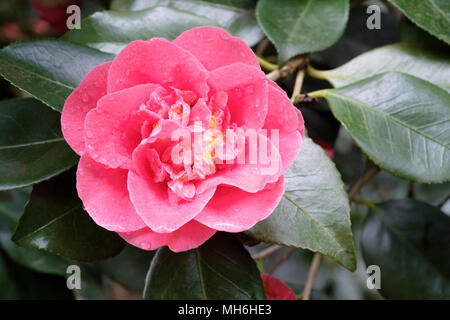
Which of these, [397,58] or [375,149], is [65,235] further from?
[397,58]

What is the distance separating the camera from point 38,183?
645 mm

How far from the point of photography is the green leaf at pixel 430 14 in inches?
27.4

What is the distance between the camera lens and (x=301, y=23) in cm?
76

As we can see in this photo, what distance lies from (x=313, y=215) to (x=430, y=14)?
0.38 meters

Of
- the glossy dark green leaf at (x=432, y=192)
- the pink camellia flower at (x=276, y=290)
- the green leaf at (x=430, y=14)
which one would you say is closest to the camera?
the green leaf at (x=430, y=14)

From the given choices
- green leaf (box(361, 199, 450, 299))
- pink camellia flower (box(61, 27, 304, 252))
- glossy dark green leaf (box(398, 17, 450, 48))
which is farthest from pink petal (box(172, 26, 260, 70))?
green leaf (box(361, 199, 450, 299))

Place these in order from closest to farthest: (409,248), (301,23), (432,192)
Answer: (301,23) → (409,248) → (432,192)

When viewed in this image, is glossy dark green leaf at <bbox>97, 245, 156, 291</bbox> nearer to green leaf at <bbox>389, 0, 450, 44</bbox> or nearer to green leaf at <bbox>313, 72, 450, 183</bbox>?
green leaf at <bbox>313, 72, 450, 183</bbox>

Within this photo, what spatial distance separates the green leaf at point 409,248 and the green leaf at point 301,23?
0.41 m

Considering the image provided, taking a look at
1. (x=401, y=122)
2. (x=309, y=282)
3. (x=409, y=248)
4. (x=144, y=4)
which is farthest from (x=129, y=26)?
(x=409, y=248)

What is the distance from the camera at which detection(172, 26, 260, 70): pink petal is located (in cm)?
55

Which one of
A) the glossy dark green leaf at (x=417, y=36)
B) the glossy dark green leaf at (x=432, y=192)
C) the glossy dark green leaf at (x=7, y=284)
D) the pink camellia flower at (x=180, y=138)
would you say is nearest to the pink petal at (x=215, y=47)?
the pink camellia flower at (x=180, y=138)

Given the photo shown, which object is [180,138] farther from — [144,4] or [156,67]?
[144,4]

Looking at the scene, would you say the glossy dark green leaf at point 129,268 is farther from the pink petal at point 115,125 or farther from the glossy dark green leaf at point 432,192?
the glossy dark green leaf at point 432,192
